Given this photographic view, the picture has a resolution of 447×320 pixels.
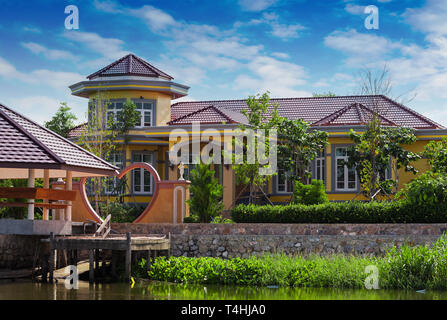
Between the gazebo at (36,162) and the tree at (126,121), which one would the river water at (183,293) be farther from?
the tree at (126,121)

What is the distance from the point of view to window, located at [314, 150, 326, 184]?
30.1m

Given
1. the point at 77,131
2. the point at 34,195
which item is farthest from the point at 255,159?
the point at 77,131

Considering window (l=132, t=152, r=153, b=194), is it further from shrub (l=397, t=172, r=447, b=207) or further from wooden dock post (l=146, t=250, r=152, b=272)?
shrub (l=397, t=172, r=447, b=207)

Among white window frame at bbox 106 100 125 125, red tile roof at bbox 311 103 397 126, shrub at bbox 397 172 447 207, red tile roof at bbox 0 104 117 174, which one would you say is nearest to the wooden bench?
red tile roof at bbox 0 104 117 174

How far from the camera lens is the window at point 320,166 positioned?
3008 centimetres

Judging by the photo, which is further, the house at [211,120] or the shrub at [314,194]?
the house at [211,120]

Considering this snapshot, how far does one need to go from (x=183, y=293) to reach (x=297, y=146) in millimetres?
12386

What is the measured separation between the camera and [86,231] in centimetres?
2231

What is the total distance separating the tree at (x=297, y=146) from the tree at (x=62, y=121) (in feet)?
39.3

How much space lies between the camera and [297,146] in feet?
90.9

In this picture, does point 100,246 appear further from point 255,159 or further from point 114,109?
point 114,109

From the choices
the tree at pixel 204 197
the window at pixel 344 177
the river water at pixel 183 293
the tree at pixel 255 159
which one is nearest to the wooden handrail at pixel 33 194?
the river water at pixel 183 293

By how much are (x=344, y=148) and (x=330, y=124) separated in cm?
121
